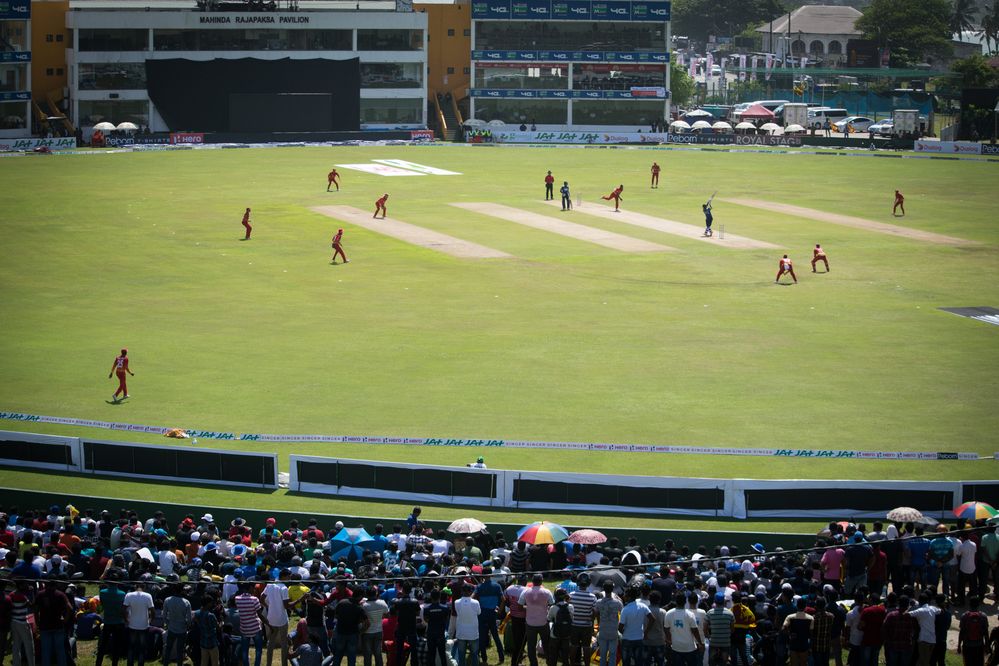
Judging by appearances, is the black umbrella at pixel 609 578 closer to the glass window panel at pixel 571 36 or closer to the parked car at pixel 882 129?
the parked car at pixel 882 129

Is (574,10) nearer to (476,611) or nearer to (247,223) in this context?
(247,223)

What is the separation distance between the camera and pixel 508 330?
A: 128ft

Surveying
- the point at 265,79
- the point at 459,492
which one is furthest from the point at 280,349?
the point at 265,79

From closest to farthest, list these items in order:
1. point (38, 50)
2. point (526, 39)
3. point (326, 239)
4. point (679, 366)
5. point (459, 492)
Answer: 1. point (459, 492)
2. point (679, 366)
3. point (326, 239)
4. point (38, 50)
5. point (526, 39)

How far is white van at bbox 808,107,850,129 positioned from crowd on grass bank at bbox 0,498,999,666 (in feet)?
384

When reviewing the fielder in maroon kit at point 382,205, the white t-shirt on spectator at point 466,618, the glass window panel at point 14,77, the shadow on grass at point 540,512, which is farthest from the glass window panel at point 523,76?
the white t-shirt on spectator at point 466,618

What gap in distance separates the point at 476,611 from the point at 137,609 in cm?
430

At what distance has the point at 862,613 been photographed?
53.7ft

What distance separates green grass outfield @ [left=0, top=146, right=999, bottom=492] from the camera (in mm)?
29344

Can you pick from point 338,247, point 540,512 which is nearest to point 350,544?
point 540,512

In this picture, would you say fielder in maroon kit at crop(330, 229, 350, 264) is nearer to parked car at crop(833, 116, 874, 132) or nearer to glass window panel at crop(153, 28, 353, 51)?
glass window panel at crop(153, 28, 353, 51)

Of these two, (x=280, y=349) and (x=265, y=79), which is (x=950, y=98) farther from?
(x=280, y=349)

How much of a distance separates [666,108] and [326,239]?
69.0 m

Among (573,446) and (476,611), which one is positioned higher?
(476,611)
